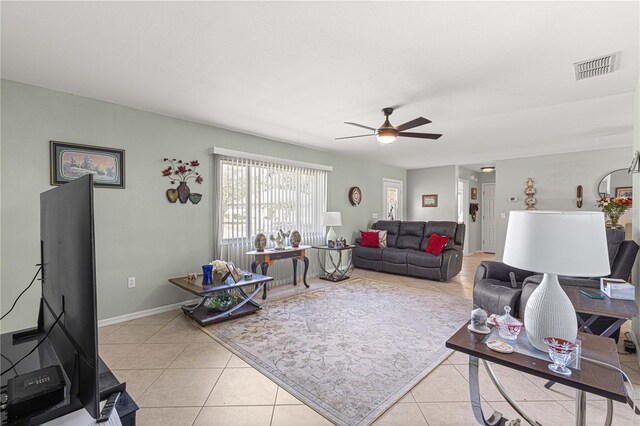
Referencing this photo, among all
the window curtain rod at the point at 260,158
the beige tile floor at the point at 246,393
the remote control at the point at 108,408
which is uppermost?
the window curtain rod at the point at 260,158

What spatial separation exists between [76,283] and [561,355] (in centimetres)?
176

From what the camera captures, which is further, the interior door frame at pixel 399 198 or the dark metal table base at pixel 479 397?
the interior door frame at pixel 399 198

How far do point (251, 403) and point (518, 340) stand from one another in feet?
→ 5.46

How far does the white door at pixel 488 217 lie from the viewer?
879cm

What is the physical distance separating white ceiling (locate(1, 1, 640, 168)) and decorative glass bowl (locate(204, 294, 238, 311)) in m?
2.24

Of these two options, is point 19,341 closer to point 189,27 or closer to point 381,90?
point 189,27

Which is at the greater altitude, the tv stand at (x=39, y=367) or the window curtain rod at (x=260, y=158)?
the window curtain rod at (x=260, y=158)

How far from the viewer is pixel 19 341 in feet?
3.98

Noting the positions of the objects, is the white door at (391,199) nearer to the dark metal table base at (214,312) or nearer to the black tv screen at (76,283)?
the dark metal table base at (214,312)

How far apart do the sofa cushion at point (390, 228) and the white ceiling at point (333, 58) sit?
3.08 m

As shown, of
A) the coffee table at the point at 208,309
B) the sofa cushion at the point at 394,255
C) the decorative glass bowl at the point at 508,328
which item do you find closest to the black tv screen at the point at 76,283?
the decorative glass bowl at the point at 508,328

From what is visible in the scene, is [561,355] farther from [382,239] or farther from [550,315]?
[382,239]

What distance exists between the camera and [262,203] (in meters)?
4.69

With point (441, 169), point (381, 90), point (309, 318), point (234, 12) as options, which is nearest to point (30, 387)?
point (234, 12)
